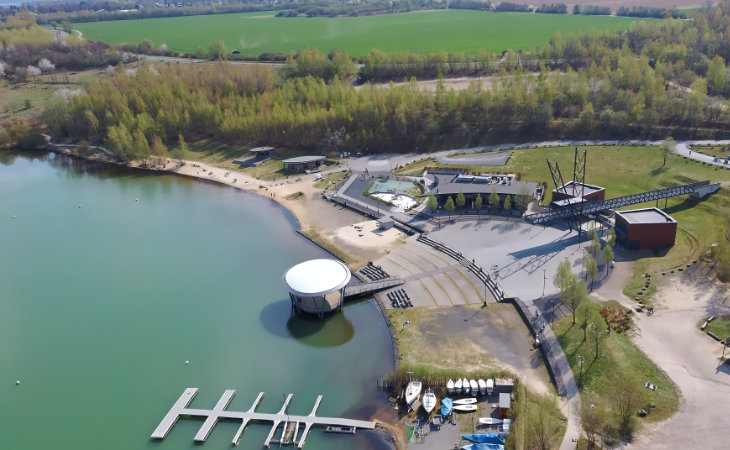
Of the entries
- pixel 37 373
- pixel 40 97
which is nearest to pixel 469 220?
pixel 37 373

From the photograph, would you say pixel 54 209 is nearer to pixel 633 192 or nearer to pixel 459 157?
pixel 459 157

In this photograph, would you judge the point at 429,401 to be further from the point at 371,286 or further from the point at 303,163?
the point at 303,163

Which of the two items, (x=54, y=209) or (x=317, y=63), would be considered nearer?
(x=54, y=209)

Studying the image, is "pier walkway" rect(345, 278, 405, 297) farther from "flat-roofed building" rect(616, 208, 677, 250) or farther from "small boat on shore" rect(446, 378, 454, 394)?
"flat-roofed building" rect(616, 208, 677, 250)

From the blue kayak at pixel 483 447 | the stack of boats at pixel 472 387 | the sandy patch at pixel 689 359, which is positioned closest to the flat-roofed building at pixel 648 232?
the sandy patch at pixel 689 359

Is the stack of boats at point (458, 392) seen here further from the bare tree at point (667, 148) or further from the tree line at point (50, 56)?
the tree line at point (50, 56)

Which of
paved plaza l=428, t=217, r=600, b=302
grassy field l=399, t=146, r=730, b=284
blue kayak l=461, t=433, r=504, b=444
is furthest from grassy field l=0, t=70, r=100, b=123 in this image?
blue kayak l=461, t=433, r=504, b=444
